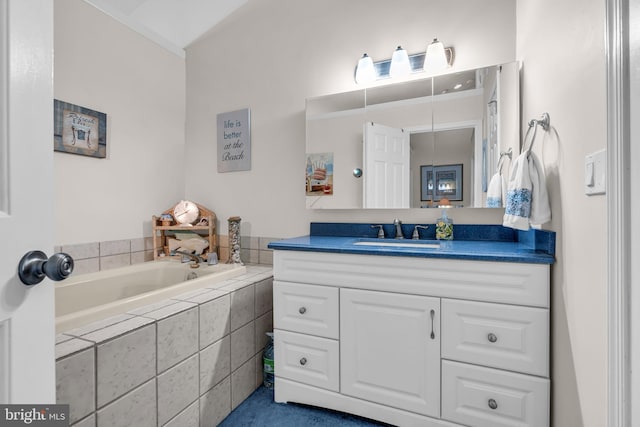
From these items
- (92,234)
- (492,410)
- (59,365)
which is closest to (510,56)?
(492,410)

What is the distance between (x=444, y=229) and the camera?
72.8 inches

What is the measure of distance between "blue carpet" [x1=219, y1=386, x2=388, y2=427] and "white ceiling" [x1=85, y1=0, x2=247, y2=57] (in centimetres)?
268

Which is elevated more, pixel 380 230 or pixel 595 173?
pixel 595 173

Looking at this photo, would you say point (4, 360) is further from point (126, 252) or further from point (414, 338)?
point (126, 252)

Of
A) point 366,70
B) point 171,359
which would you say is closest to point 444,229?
point 366,70

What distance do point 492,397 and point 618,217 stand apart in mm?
973

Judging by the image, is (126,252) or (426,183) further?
(126,252)

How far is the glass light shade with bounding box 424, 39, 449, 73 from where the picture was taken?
6.06 feet

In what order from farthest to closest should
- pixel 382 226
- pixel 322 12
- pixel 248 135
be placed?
pixel 248 135
pixel 322 12
pixel 382 226

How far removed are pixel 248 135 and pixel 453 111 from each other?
1467mm

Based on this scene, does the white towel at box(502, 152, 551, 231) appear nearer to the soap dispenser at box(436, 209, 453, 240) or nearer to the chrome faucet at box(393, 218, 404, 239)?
the soap dispenser at box(436, 209, 453, 240)

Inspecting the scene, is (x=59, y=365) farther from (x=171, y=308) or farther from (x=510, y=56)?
(x=510, y=56)

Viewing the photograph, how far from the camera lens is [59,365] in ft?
3.19

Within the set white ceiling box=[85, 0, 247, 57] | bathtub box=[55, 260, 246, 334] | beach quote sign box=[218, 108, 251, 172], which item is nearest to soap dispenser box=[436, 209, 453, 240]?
bathtub box=[55, 260, 246, 334]
